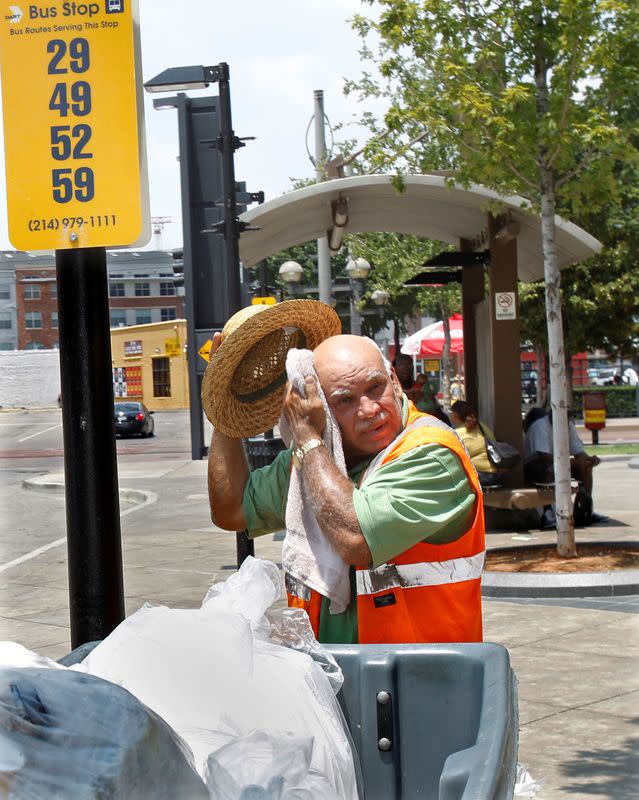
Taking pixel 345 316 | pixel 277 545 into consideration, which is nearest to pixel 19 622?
pixel 277 545

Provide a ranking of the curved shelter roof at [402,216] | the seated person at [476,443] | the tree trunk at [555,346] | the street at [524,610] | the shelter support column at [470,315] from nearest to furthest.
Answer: the street at [524,610] < the tree trunk at [555,346] < the curved shelter roof at [402,216] < the seated person at [476,443] < the shelter support column at [470,315]

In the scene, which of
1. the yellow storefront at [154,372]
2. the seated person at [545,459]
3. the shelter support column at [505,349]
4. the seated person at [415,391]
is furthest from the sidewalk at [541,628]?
the yellow storefront at [154,372]

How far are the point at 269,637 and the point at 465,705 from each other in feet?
1.37

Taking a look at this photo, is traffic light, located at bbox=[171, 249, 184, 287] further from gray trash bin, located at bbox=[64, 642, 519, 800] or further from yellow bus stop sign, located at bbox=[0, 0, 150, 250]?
gray trash bin, located at bbox=[64, 642, 519, 800]

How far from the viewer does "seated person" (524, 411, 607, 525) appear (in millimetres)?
12680

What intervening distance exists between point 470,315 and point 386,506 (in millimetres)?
12509

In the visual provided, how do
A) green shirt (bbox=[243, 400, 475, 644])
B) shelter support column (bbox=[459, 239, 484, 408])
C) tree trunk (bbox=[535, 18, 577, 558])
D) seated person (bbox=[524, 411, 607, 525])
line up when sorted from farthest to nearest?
1. shelter support column (bbox=[459, 239, 484, 408])
2. seated person (bbox=[524, 411, 607, 525])
3. tree trunk (bbox=[535, 18, 577, 558])
4. green shirt (bbox=[243, 400, 475, 644])

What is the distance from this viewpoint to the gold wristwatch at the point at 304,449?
2783mm

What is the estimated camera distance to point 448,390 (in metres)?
37.7

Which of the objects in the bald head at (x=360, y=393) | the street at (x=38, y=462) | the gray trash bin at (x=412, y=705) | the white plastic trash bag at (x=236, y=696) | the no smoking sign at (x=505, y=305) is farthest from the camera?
the street at (x=38, y=462)

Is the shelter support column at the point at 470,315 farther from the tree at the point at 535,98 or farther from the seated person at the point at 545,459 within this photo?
the tree at the point at 535,98

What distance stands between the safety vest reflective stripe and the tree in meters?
7.46

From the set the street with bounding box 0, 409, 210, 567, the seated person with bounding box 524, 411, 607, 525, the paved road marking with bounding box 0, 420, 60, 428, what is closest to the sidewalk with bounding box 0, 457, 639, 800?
the street with bounding box 0, 409, 210, 567

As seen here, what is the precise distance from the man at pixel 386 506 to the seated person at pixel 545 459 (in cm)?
988
